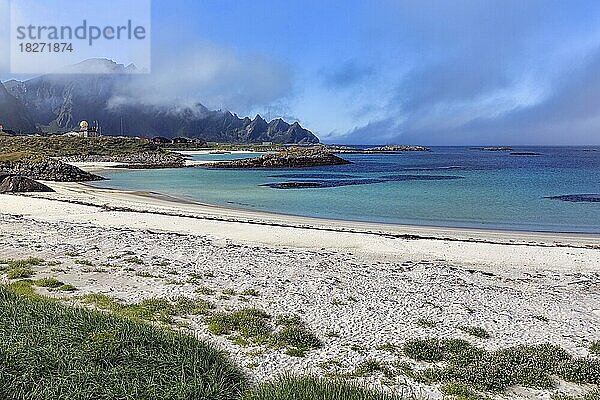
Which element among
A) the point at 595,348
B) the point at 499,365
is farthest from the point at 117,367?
the point at 595,348

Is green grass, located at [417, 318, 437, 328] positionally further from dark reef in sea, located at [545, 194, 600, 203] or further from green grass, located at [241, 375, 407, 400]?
dark reef in sea, located at [545, 194, 600, 203]

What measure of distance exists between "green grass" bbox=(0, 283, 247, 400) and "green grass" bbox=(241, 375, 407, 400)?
422 mm

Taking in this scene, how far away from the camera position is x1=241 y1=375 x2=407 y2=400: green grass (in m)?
5.87

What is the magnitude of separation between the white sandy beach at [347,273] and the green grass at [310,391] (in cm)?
114

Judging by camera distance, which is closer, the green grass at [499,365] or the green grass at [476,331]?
the green grass at [499,365]

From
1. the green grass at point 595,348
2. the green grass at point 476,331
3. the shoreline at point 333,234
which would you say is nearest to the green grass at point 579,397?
the green grass at point 595,348

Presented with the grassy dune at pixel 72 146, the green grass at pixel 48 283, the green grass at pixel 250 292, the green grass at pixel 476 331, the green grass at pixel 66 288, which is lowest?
the green grass at pixel 476 331

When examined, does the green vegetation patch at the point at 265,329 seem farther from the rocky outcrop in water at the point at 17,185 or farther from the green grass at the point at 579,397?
the rocky outcrop in water at the point at 17,185

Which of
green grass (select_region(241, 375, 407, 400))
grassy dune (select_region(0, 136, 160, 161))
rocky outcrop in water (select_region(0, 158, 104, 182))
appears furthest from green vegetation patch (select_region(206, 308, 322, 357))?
grassy dune (select_region(0, 136, 160, 161))

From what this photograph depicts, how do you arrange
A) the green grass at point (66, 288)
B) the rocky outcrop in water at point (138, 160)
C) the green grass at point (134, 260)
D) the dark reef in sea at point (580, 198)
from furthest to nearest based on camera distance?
the rocky outcrop in water at point (138, 160) < the dark reef in sea at point (580, 198) < the green grass at point (134, 260) < the green grass at point (66, 288)

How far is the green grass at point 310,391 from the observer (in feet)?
19.2

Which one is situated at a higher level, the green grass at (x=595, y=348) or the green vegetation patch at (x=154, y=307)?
the green vegetation patch at (x=154, y=307)

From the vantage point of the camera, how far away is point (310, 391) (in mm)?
5969

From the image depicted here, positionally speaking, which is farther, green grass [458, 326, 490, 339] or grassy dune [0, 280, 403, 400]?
green grass [458, 326, 490, 339]
